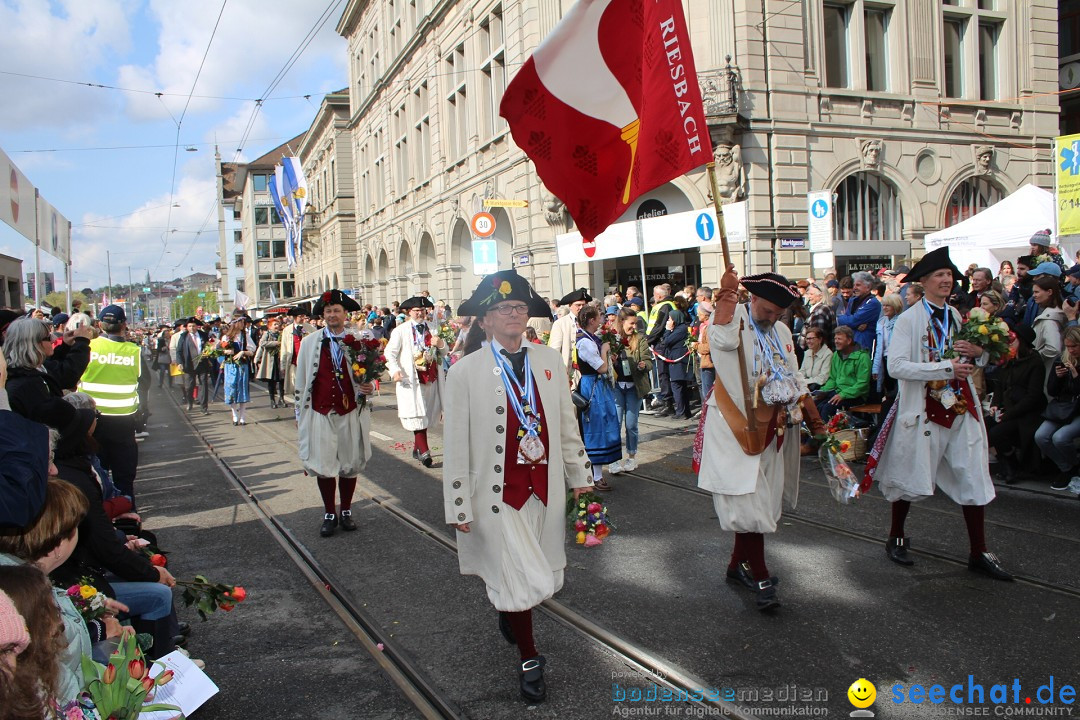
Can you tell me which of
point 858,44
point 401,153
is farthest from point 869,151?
point 401,153

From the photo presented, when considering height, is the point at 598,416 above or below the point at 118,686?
above

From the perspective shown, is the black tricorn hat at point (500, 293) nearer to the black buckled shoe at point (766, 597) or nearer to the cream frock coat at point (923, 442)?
the black buckled shoe at point (766, 597)

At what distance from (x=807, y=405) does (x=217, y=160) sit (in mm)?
90933

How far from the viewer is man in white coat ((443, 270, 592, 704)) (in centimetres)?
398

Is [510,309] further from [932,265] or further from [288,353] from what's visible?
[288,353]

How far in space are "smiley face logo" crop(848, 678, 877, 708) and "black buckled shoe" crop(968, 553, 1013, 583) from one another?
1.90 meters

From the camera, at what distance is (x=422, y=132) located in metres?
36.2

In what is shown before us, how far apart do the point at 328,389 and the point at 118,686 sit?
180 inches

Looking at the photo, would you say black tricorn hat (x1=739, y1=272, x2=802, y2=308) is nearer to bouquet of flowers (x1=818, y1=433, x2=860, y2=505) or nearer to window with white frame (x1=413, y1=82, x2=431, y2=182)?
bouquet of flowers (x1=818, y1=433, x2=860, y2=505)

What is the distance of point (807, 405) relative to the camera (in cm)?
506

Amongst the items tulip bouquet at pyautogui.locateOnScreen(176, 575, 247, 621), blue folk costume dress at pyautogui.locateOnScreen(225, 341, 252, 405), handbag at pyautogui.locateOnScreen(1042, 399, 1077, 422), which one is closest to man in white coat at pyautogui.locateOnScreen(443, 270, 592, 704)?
tulip bouquet at pyautogui.locateOnScreen(176, 575, 247, 621)

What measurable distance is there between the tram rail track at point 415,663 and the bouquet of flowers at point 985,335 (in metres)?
2.95

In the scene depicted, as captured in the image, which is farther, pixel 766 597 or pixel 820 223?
pixel 820 223

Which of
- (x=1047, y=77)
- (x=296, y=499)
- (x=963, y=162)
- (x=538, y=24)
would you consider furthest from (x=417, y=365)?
(x=1047, y=77)
